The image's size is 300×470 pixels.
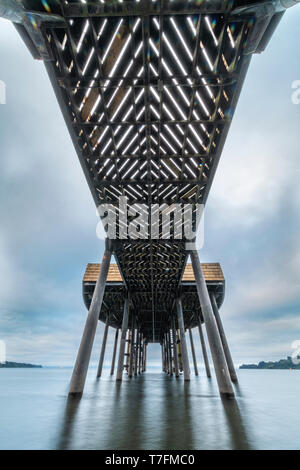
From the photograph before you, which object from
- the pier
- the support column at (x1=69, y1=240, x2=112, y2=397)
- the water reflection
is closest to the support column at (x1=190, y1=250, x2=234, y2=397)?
the pier

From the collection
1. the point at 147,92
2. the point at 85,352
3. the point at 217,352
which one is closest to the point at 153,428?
the point at 217,352

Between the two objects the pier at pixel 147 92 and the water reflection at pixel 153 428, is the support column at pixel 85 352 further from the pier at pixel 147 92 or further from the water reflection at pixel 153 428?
the water reflection at pixel 153 428

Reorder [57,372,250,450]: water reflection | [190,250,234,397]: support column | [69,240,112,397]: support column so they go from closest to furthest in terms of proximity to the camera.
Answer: [57,372,250,450]: water reflection, [190,250,234,397]: support column, [69,240,112,397]: support column

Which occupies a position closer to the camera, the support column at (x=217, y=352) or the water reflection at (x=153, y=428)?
the water reflection at (x=153, y=428)

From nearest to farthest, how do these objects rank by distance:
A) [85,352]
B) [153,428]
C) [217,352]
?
[153,428], [217,352], [85,352]

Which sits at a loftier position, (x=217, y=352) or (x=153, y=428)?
(x=217, y=352)

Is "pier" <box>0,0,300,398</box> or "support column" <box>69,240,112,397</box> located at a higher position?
"pier" <box>0,0,300,398</box>

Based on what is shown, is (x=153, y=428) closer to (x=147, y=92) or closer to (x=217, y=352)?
(x=217, y=352)

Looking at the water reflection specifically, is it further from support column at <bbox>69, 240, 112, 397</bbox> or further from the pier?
the pier

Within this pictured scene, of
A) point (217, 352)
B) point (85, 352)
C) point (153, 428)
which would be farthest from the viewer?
point (85, 352)

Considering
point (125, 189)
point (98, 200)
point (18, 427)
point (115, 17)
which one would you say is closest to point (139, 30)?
point (115, 17)

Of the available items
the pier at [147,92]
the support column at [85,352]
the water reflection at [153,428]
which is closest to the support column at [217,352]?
the pier at [147,92]

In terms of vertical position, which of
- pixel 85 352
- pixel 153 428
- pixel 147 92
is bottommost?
pixel 153 428

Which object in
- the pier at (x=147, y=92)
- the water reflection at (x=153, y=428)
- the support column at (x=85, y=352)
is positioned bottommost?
the water reflection at (x=153, y=428)
